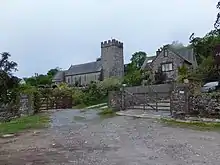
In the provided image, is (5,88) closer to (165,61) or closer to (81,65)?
(165,61)

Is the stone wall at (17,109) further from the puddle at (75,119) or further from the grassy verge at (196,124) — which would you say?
the grassy verge at (196,124)

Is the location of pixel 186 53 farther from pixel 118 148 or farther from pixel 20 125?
pixel 118 148

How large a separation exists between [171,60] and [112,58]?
83.4 ft

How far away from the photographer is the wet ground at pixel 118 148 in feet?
25.3

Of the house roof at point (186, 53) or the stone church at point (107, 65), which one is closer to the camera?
the house roof at point (186, 53)

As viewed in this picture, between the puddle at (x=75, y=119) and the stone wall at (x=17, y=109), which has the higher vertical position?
the stone wall at (x=17, y=109)

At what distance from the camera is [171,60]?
4509 centimetres

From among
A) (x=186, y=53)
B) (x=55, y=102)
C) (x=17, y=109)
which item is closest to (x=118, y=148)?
(x=17, y=109)

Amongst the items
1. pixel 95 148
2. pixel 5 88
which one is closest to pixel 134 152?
pixel 95 148

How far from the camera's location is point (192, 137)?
1127 centimetres

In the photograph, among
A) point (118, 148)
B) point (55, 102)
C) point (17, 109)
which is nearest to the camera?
point (118, 148)

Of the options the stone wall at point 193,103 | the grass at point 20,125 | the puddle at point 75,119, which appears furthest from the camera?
the puddle at point 75,119

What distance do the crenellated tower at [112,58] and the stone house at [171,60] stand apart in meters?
22.1

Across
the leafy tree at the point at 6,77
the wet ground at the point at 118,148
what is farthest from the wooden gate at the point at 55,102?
the wet ground at the point at 118,148
